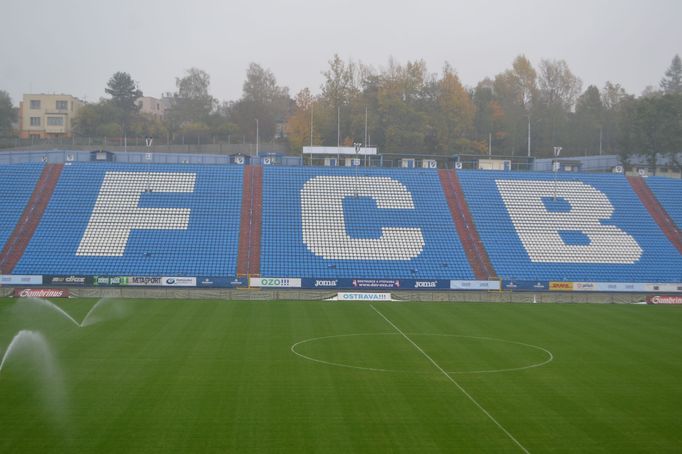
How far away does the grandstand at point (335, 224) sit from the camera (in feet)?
164

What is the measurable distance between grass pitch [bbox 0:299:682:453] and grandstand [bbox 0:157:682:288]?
12218mm

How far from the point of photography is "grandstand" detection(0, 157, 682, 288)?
1973 inches

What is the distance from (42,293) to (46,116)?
63.9 meters

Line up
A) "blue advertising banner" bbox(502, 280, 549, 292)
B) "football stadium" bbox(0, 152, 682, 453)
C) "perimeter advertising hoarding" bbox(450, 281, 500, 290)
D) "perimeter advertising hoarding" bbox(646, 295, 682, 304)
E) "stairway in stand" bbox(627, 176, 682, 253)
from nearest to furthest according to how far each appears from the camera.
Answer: "football stadium" bbox(0, 152, 682, 453) < "perimeter advertising hoarding" bbox(646, 295, 682, 304) < "perimeter advertising hoarding" bbox(450, 281, 500, 290) < "blue advertising banner" bbox(502, 280, 549, 292) < "stairway in stand" bbox(627, 176, 682, 253)

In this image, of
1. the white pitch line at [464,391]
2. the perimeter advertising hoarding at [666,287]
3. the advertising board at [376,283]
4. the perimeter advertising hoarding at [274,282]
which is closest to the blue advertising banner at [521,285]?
the advertising board at [376,283]

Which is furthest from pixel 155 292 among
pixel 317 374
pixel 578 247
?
pixel 578 247

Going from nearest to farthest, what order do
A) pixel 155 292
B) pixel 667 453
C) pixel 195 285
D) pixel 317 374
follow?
pixel 667 453
pixel 317 374
pixel 155 292
pixel 195 285

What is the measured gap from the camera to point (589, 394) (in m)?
22.7

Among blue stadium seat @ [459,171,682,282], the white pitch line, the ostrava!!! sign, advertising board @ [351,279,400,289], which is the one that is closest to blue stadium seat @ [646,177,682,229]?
blue stadium seat @ [459,171,682,282]

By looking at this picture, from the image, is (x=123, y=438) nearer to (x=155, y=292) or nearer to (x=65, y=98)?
(x=155, y=292)

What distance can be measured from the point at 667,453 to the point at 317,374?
37.5 ft

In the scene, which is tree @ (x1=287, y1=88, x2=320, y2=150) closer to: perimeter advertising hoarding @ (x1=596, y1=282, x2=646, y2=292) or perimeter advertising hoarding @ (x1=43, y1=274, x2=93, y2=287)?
perimeter advertising hoarding @ (x1=43, y1=274, x2=93, y2=287)

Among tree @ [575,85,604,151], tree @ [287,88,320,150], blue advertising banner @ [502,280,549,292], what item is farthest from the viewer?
tree @ [575,85,604,151]

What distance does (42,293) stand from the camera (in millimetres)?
43500
